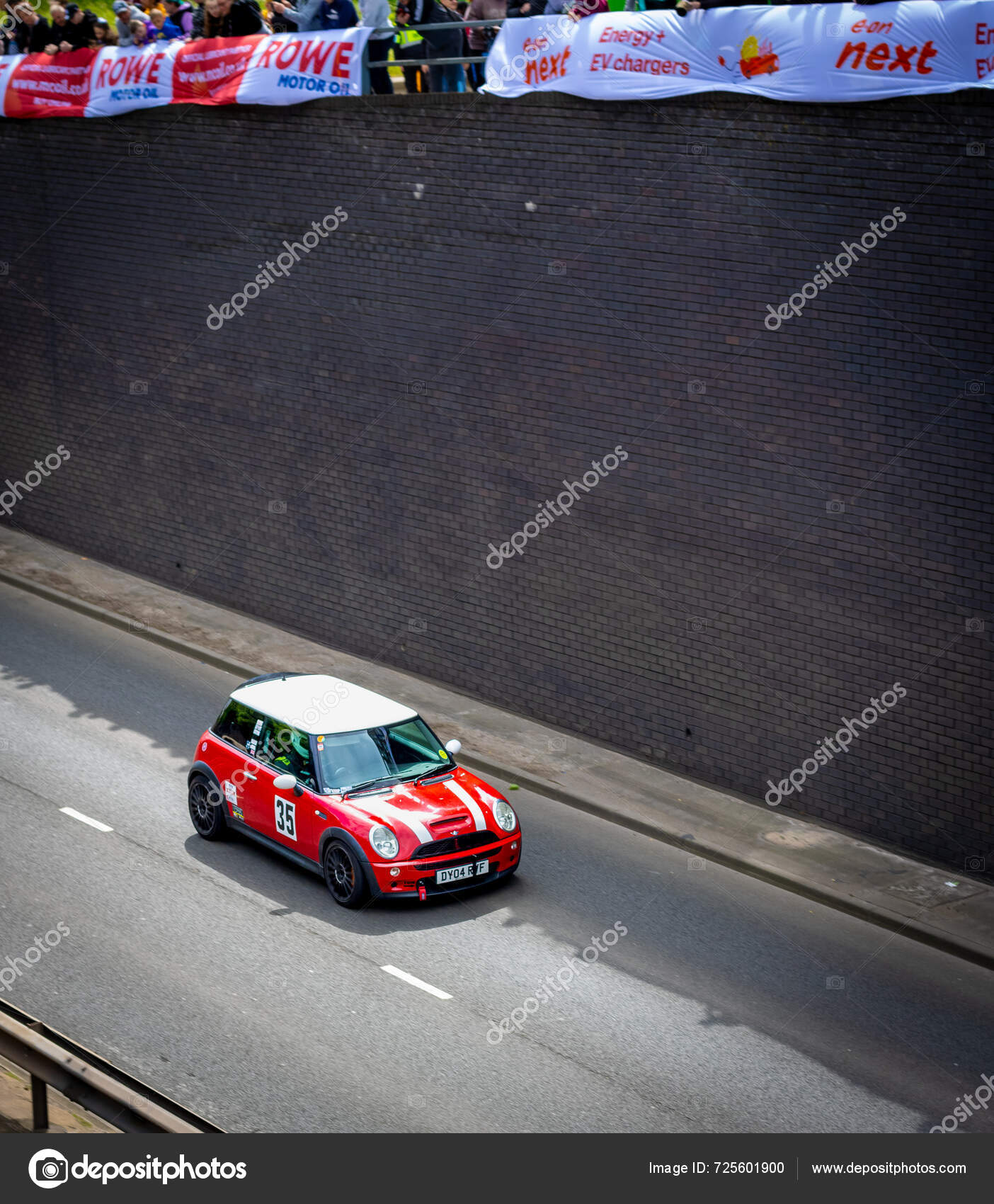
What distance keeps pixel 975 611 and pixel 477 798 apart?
4.67m

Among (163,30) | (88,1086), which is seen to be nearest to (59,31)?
(163,30)

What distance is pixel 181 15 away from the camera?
2078cm

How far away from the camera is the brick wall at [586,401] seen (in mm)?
13133

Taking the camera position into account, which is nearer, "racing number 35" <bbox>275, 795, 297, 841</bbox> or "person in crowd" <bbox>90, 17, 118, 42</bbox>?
"racing number 35" <bbox>275, 795, 297, 841</bbox>

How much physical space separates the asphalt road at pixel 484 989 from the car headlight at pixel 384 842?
64 centimetres

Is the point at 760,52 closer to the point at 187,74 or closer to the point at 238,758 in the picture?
the point at 238,758

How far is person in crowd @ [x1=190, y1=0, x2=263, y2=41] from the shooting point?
1895 cm

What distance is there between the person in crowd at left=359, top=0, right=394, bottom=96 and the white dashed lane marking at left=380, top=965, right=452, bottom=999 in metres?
10.5

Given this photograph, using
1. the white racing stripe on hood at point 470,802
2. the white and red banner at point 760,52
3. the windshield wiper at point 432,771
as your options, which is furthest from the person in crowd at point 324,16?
the white racing stripe on hood at point 470,802

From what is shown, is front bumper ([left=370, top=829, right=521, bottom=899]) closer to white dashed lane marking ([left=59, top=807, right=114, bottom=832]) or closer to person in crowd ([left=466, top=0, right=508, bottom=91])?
white dashed lane marking ([left=59, top=807, right=114, bottom=832])

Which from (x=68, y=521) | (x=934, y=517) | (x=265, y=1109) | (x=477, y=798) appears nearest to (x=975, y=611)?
(x=934, y=517)

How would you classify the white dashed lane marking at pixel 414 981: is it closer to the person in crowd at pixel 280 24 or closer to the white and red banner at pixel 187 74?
the white and red banner at pixel 187 74

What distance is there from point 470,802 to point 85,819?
400 centimetres
